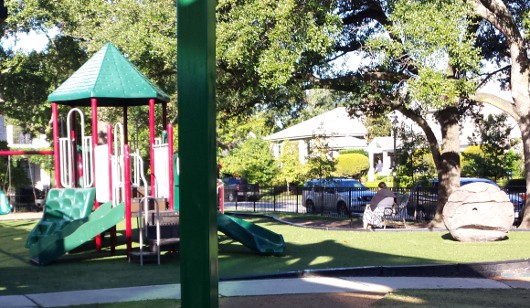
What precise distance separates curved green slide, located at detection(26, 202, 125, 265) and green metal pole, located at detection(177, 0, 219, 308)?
360 inches

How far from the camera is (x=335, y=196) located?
2956cm

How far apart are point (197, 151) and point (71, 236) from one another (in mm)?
9351

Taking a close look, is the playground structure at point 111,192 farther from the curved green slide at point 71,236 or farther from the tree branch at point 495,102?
the tree branch at point 495,102

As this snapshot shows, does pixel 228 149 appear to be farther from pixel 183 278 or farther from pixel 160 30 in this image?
pixel 183 278

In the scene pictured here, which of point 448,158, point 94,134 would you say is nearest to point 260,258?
point 94,134

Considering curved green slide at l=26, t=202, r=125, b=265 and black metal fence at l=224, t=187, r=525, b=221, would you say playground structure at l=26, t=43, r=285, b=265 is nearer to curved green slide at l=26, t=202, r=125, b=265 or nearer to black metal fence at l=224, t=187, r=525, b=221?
curved green slide at l=26, t=202, r=125, b=265

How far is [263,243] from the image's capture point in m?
14.3

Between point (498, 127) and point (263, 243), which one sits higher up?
point (498, 127)

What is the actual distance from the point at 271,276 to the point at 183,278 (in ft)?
19.7

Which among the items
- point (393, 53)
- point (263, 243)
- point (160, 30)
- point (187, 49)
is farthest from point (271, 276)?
point (160, 30)

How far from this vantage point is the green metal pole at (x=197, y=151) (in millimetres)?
5023

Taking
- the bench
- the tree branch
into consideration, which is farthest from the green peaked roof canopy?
the tree branch

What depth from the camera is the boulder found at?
51.4ft

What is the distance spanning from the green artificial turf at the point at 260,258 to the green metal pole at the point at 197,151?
608 cm
